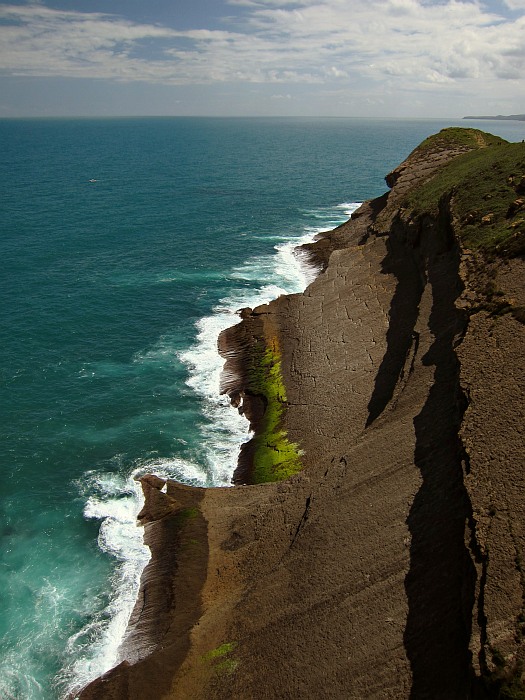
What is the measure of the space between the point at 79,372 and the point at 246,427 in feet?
51.4

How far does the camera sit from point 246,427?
3719 centimetres

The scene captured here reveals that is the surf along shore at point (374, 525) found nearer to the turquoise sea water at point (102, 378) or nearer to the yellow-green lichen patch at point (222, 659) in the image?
the yellow-green lichen patch at point (222, 659)

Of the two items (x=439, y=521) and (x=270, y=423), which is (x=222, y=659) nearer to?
(x=439, y=521)

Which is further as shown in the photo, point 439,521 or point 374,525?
point 374,525

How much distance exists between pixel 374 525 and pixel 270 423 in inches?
594

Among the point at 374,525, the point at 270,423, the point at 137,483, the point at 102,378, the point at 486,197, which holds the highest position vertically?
the point at 486,197

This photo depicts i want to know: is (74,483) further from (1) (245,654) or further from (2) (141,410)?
(1) (245,654)

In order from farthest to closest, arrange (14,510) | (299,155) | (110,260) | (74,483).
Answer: (299,155) < (110,260) < (74,483) < (14,510)

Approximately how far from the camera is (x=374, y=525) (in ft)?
71.9

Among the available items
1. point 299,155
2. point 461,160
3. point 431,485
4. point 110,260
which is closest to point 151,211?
point 110,260

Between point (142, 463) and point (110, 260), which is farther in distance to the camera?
point (110, 260)

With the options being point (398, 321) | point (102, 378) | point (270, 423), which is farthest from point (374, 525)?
point (102, 378)

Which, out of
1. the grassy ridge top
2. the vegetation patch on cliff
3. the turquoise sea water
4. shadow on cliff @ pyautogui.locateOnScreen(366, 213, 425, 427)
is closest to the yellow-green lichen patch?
the turquoise sea water

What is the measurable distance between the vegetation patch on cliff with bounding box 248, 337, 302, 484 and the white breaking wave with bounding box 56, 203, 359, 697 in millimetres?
1746
